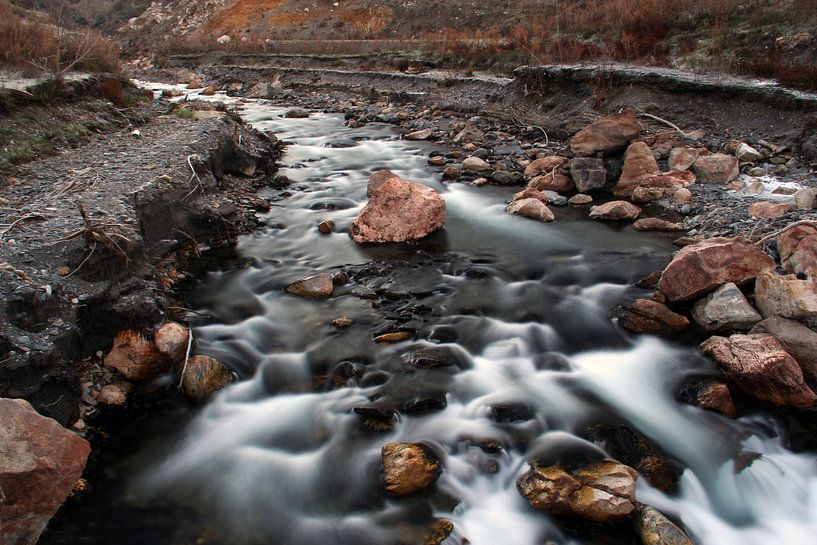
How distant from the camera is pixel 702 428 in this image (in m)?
4.06

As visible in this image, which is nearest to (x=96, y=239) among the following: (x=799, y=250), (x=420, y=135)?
(x=799, y=250)

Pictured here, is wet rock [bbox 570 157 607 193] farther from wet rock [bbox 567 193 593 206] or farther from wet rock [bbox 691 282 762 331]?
wet rock [bbox 691 282 762 331]

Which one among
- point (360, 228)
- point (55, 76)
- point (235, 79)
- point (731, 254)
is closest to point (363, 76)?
point (235, 79)

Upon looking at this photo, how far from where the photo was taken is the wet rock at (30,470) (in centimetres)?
269

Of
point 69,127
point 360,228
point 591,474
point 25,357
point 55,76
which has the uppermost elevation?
point 55,76

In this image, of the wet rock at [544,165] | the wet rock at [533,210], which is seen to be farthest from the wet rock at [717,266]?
the wet rock at [544,165]

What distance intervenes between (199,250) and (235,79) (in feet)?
79.4

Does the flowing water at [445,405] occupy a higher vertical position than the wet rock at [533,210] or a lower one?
lower

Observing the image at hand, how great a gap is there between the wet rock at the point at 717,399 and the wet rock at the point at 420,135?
33.4 feet

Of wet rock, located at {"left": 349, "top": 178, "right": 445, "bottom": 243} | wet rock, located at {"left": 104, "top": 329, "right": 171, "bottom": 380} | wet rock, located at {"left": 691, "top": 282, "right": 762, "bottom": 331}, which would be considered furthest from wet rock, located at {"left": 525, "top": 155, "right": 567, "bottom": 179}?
wet rock, located at {"left": 104, "top": 329, "right": 171, "bottom": 380}

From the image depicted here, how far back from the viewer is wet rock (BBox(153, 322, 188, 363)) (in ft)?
14.6

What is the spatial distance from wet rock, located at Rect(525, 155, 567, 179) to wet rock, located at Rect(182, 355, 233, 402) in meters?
6.85

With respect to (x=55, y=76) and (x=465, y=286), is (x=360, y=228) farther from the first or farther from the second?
(x=55, y=76)

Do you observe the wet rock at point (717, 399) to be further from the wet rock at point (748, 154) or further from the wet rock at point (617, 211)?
the wet rock at point (748, 154)
